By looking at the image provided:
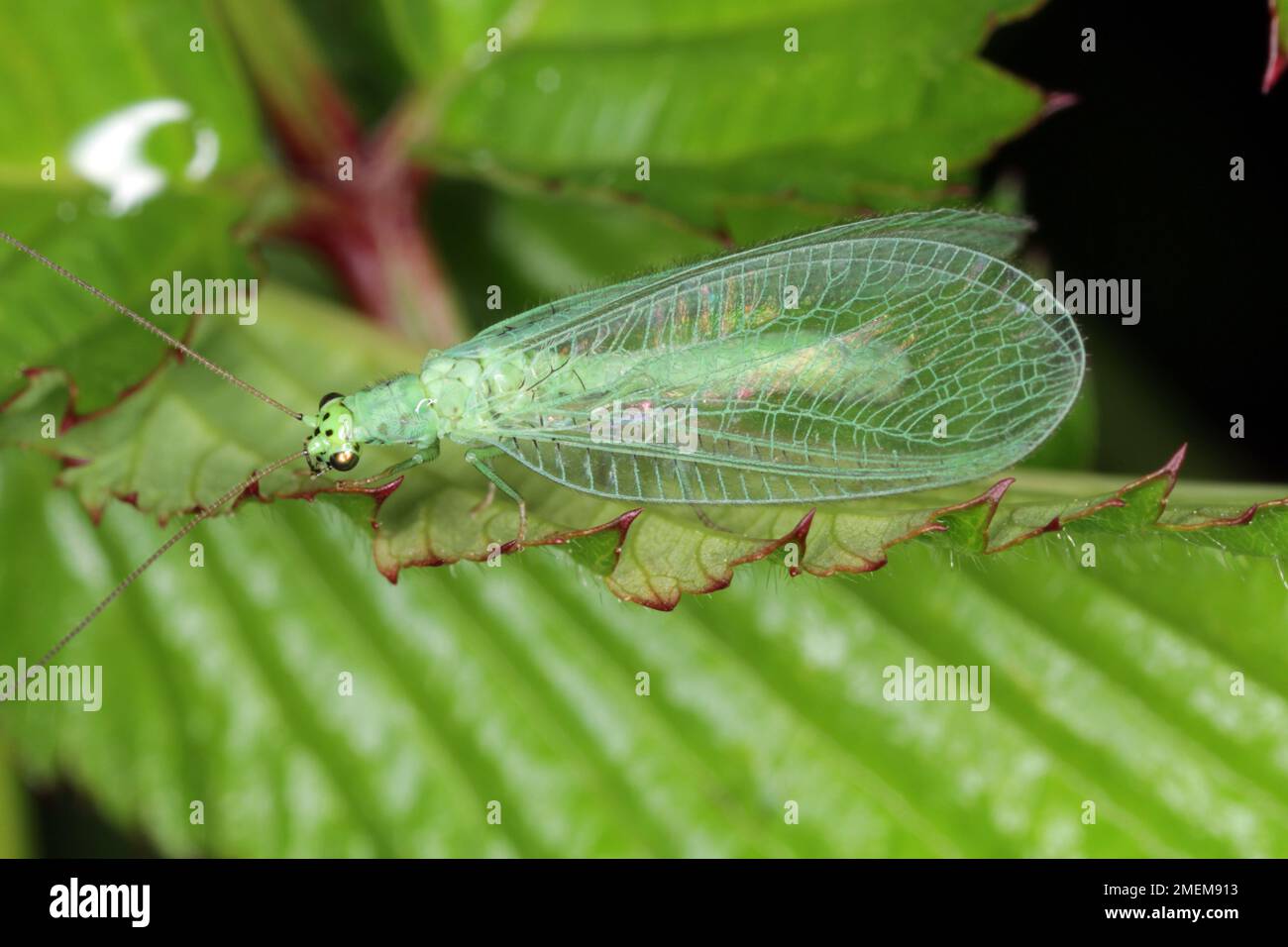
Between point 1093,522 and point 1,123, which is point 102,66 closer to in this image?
point 1,123

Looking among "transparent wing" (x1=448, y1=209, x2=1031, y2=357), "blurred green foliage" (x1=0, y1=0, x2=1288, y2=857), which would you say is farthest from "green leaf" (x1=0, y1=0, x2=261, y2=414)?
"transparent wing" (x1=448, y1=209, x2=1031, y2=357)

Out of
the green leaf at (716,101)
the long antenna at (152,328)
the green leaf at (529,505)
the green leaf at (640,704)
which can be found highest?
the green leaf at (716,101)

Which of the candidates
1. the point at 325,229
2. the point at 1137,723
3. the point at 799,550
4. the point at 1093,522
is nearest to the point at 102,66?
the point at 325,229

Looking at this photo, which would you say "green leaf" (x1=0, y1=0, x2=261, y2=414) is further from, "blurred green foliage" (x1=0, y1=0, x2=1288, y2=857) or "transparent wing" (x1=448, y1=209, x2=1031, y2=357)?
"transparent wing" (x1=448, y1=209, x2=1031, y2=357)

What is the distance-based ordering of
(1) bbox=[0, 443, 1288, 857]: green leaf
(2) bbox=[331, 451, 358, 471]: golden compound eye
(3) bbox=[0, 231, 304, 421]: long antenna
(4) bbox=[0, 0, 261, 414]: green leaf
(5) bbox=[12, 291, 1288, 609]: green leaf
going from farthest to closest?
(4) bbox=[0, 0, 261, 414]: green leaf → (2) bbox=[331, 451, 358, 471]: golden compound eye → (3) bbox=[0, 231, 304, 421]: long antenna → (1) bbox=[0, 443, 1288, 857]: green leaf → (5) bbox=[12, 291, 1288, 609]: green leaf

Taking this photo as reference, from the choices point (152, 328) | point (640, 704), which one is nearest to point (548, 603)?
point (640, 704)

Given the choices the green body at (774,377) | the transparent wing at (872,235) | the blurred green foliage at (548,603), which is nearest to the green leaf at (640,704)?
the blurred green foliage at (548,603)

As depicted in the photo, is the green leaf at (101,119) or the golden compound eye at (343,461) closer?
the golden compound eye at (343,461)

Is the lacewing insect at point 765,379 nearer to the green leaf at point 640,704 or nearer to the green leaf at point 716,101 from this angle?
the green leaf at point 716,101
